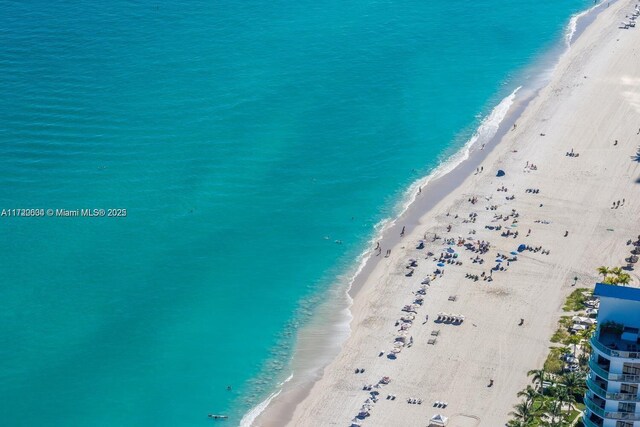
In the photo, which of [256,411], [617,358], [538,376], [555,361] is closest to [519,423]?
[538,376]

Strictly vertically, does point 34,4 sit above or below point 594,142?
above

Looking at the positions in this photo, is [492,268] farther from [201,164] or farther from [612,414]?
[201,164]

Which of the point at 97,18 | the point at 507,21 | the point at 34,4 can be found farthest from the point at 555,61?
the point at 34,4

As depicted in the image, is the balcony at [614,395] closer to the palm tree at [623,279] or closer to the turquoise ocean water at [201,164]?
the palm tree at [623,279]

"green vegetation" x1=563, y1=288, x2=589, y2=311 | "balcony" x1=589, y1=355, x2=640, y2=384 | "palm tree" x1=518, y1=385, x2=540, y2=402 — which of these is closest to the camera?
"balcony" x1=589, y1=355, x2=640, y2=384

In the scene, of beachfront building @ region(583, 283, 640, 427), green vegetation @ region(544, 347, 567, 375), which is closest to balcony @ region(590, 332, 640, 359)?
beachfront building @ region(583, 283, 640, 427)

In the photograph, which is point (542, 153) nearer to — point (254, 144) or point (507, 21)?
point (254, 144)

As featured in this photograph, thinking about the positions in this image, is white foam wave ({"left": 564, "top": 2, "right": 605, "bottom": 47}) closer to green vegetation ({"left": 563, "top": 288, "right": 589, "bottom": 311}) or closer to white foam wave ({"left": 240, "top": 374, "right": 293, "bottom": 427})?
green vegetation ({"left": 563, "top": 288, "right": 589, "bottom": 311})
